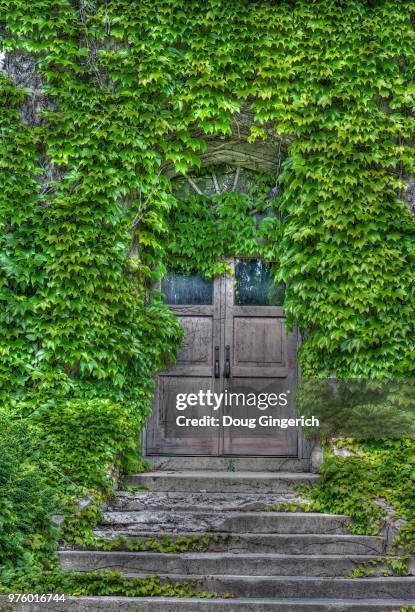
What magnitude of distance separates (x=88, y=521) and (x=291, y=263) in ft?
10.4

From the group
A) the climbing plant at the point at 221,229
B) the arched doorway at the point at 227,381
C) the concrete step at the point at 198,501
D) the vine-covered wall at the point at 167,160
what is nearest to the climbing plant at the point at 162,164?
the vine-covered wall at the point at 167,160

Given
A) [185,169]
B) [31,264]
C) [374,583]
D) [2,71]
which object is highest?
[2,71]

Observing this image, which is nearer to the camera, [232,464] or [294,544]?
[294,544]

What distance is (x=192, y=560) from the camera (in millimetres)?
4828

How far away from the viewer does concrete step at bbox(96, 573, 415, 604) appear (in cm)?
459

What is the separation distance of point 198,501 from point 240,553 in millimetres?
986

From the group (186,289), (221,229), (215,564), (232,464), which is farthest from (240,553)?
(221,229)

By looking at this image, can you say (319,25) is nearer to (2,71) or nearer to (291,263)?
(291,263)

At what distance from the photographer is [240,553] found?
5.07m

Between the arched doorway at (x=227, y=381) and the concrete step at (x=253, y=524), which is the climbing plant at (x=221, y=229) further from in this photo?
the concrete step at (x=253, y=524)

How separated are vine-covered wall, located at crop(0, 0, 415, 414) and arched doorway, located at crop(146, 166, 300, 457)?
16.2 inches

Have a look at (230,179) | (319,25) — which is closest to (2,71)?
(230,179)

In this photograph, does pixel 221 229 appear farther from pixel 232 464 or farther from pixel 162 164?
pixel 232 464

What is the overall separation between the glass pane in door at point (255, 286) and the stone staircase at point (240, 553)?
1.94 metres
